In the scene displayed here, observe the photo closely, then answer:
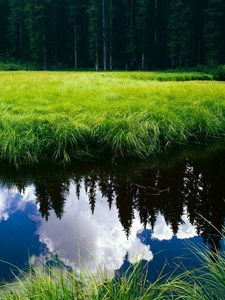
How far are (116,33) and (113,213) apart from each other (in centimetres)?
4552

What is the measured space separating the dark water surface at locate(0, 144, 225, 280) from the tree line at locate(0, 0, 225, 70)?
3477 centimetres

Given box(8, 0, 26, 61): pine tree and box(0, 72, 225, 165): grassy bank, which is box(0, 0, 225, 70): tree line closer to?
box(8, 0, 26, 61): pine tree

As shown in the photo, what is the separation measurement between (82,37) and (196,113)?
142 feet

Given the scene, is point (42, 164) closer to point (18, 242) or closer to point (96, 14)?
point (18, 242)

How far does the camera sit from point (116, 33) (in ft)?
158

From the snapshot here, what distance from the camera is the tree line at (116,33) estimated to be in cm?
4138

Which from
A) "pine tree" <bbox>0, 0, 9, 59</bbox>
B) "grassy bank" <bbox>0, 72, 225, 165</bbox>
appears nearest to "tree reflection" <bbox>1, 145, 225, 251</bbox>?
"grassy bank" <bbox>0, 72, 225, 165</bbox>

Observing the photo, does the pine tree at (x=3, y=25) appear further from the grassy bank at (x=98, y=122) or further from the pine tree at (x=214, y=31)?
the grassy bank at (x=98, y=122)

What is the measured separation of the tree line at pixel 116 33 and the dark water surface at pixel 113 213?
34.8 meters

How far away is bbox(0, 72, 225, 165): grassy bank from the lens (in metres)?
7.99

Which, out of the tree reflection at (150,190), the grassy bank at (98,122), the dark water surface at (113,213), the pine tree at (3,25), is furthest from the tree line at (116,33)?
the dark water surface at (113,213)

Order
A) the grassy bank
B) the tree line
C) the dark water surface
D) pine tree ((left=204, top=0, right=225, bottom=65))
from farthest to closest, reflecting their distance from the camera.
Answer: the tree line, pine tree ((left=204, top=0, right=225, bottom=65)), the grassy bank, the dark water surface

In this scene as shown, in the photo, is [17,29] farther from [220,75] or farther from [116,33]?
[220,75]


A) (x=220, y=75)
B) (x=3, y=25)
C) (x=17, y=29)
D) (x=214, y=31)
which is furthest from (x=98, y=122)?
(x=3, y=25)
